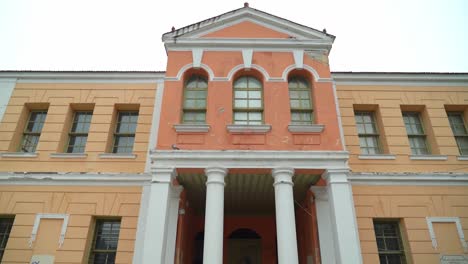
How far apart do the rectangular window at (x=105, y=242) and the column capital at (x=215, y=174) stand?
3.22 m

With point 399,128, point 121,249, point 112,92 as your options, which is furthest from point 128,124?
point 399,128

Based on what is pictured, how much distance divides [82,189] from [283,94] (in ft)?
20.6

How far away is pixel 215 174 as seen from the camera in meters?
8.02

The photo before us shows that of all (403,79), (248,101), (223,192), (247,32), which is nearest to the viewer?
(223,192)

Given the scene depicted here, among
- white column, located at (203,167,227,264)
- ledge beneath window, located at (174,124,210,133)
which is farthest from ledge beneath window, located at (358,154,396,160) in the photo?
ledge beneath window, located at (174,124,210,133)

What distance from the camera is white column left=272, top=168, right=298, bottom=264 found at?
23.6 feet

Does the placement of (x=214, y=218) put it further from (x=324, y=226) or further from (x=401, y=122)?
(x=401, y=122)

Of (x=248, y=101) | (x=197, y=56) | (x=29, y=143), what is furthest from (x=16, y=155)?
(x=248, y=101)

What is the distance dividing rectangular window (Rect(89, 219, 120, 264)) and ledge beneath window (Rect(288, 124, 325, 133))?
5.49 meters

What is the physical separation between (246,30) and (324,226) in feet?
20.5

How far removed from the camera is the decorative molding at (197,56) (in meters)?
9.56

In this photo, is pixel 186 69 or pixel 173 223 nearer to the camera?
pixel 173 223

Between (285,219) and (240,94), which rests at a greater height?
(240,94)

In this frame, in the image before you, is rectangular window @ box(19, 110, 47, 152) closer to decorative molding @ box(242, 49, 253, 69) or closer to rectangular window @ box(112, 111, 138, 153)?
rectangular window @ box(112, 111, 138, 153)
